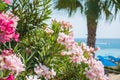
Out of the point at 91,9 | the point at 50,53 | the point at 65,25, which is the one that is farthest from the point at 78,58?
the point at 91,9

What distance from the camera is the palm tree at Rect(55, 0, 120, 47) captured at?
53.9 feet

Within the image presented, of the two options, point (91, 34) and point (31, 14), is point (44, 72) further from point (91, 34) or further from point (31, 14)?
point (91, 34)

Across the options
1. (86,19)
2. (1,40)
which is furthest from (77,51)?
(86,19)

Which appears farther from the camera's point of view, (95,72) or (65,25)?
(65,25)

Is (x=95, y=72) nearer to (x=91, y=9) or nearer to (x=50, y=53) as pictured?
(x=50, y=53)

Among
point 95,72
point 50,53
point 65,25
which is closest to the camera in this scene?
point 50,53

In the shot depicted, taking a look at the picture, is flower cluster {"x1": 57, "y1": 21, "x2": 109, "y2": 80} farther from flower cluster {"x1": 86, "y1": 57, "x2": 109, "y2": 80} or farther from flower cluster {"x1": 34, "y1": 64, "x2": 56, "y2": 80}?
flower cluster {"x1": 34, "y1": 64, "x2": 56, "y2": 80}

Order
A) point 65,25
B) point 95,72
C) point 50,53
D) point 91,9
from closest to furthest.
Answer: point 50,53 < point 95,72 < point 65,25 < point 91,9

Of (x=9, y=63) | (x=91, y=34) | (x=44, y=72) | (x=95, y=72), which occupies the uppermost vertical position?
(x=9, y=63)

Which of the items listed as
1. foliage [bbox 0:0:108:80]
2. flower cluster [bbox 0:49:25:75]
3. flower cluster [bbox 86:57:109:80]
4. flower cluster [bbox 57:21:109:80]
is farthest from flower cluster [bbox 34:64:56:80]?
flower cluster [bbox 0:49:25:75]

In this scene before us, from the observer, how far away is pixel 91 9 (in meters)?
16.4

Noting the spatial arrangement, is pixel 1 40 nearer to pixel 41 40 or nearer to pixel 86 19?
pixel 41 40

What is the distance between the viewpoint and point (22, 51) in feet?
12.7

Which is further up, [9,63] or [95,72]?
[9,63]
